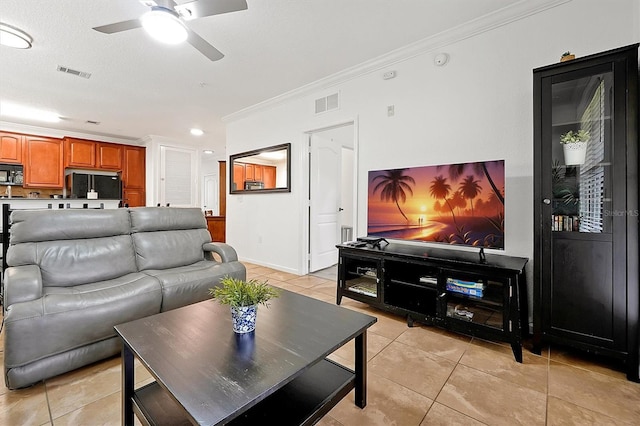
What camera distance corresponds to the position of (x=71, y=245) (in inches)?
91.3

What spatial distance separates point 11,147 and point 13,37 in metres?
4.19

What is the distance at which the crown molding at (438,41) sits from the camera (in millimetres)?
2326

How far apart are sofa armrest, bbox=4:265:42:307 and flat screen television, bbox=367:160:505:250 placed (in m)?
2.76

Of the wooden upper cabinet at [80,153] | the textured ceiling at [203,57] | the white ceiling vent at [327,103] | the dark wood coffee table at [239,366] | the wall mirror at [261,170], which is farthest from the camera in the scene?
the wooden upper cabinet at [80,153]

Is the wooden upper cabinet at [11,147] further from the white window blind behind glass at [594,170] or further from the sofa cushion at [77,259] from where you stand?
the white window blind behind glass at [594,170]

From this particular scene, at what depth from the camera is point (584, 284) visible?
189 centimetres

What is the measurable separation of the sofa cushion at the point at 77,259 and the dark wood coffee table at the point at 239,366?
1277mm

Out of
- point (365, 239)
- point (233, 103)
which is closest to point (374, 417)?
point (365, 239)

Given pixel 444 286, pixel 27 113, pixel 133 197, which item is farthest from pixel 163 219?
pixel 133 197

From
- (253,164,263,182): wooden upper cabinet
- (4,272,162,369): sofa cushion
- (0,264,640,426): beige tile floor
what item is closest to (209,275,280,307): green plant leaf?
(0,264,640,426): beige tile floor

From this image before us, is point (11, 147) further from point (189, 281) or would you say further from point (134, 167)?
point (189, 281)

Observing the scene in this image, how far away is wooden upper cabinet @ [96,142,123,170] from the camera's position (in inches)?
252

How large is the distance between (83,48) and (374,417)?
13.6ft

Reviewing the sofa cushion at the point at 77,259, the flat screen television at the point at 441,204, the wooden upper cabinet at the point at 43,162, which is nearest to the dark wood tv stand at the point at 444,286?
the flat screen television at the point at 441,204
